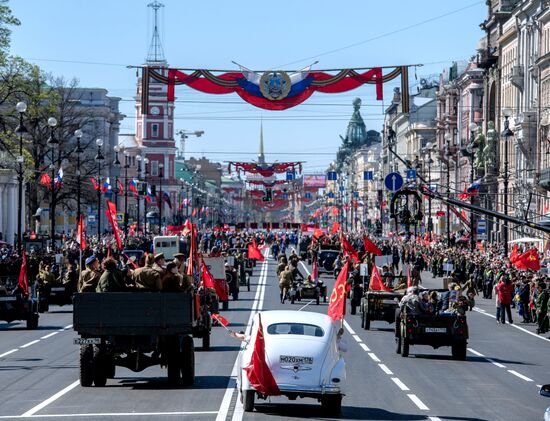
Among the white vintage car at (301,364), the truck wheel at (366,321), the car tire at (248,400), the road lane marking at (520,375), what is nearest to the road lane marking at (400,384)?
the road lane marking at (520,375)

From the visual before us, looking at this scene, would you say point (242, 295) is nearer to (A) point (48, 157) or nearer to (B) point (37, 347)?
(B) point (37, 347)

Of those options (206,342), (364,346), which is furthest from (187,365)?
(364,346)

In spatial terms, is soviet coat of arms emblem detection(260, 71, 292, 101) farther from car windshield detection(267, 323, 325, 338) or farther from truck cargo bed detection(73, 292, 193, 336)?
car windshield detection(267, 323, 325, 338)

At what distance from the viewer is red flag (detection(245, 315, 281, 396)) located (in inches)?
739

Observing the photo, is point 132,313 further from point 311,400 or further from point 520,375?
point 520,375

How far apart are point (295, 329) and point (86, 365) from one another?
13.6ft

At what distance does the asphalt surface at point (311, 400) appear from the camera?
19.4 meters

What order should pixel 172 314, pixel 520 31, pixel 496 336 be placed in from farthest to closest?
pixel 520 31
pixel 496 336
pixel 172 314

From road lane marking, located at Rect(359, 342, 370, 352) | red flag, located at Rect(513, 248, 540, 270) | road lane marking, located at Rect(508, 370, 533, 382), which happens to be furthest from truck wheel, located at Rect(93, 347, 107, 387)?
red flag, located at Rect(513, 248, 540, 270)

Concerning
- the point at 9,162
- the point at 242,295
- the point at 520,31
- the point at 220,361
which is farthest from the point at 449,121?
the point at 220,361

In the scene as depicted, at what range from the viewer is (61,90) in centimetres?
10744

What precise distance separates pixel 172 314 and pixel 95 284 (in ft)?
7.63

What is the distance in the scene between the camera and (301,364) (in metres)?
19.0

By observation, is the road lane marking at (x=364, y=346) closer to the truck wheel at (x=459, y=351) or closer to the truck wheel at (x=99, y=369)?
the truck wheel at (x=459, y=351)
